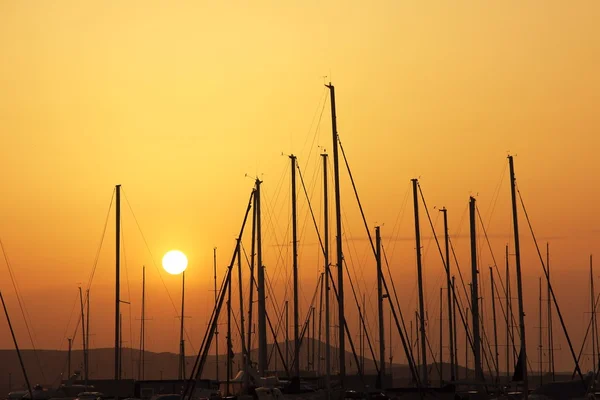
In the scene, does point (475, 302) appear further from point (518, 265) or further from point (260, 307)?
point (260, 307)

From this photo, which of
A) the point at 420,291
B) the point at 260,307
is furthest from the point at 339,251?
the point at 420,291

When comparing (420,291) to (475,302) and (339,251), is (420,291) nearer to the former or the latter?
(475,302)

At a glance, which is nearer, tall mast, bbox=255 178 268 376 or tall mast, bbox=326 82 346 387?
tall mast, bbox=326 82 346 387

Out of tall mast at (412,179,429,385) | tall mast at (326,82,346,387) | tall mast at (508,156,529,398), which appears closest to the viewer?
tall mast at (326,82,346,387)

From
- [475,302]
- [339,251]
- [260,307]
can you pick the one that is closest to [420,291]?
[475,302]

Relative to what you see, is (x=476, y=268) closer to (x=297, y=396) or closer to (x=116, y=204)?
(x=297, y=396)

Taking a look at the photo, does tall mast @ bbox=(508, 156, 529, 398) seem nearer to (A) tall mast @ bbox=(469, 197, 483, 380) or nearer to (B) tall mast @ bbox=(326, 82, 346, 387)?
(A) tall mast @ bbox=(469, 197, 483, 380)

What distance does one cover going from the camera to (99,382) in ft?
211

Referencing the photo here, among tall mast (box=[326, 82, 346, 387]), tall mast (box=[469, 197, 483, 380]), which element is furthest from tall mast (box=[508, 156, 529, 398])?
tall mast (box=[326, 82, 346, 387])

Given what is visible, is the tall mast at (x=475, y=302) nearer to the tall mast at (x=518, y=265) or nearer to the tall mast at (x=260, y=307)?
the tall mast at (x=518, y=265)

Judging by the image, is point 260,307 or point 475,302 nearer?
point 260,307

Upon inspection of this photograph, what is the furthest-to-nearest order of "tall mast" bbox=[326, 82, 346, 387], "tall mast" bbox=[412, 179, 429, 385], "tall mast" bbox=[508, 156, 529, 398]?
"tall mast" bbox=[412, 179, 429, 385]
"tall mast" bbox=[508, 156, 529, 398]
"tall mast" bbox=[326, 82, 346, 387]

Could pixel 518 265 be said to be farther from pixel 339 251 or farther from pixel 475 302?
pixel 339 251

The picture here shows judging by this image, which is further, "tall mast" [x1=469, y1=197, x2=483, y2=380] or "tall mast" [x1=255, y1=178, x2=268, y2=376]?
"tall mast" [x1=469, y1=197, x2=483, y2=380]
